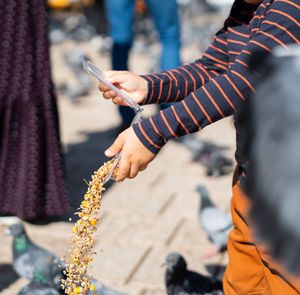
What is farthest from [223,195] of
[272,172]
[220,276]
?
[272,172]

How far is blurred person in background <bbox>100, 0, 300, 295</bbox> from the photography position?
1.45 metres

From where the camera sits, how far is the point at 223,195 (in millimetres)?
3643

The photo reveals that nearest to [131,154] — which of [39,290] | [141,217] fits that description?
[39,290]

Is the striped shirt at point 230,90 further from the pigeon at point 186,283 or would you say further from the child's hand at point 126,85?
the pigeon at point 186,283

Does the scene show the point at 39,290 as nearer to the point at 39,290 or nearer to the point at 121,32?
the point at 39,290

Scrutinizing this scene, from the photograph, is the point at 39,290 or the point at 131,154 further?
the point at 39,290

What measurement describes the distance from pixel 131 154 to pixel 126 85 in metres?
0.38

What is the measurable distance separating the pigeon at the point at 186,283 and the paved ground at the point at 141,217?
0.60 ft

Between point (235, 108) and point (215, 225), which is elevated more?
point (235, 108)

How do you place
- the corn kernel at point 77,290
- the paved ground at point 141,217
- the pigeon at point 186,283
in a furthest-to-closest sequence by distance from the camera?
1. the paved ground at point 141,217
2. the pigeon at point 186,283
3. the corn kernel at point 77,290

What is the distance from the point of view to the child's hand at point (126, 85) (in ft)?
5.78

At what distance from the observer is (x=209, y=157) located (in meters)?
4.04

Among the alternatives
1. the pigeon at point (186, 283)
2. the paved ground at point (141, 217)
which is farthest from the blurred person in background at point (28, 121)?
the pigeon at point (186, 283)

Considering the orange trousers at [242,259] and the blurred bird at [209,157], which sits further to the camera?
the blurred bird at [209,157]
